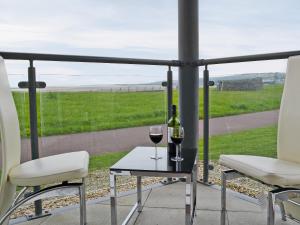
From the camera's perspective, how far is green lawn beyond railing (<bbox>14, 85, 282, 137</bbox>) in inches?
91.3

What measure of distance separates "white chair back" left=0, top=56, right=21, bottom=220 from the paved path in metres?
0.35

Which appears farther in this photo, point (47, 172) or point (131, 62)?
point (131, 62)

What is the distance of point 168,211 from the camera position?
236 centimetres

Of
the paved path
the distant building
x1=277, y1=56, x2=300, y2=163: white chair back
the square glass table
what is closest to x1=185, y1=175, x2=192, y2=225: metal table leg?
the square glass table

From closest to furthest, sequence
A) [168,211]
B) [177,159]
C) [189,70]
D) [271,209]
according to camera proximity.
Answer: [271,209] < [177,159] < [168,211] < [189,70]

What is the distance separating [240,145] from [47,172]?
67.1 inches

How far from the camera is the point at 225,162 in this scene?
2.03 m

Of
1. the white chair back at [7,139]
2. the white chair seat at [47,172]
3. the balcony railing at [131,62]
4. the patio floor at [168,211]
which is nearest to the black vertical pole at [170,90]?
the balcony railing at [131,62]

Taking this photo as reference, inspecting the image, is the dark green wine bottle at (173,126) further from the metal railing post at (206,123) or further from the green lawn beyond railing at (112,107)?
the metal railing post at (206,123)

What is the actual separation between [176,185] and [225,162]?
3.32 feet

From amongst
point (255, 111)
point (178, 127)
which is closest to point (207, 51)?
point (255, 111)

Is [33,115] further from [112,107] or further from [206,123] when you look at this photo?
[206,123]

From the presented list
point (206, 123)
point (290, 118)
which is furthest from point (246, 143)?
point (290, 118)

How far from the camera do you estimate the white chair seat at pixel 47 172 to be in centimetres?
161
